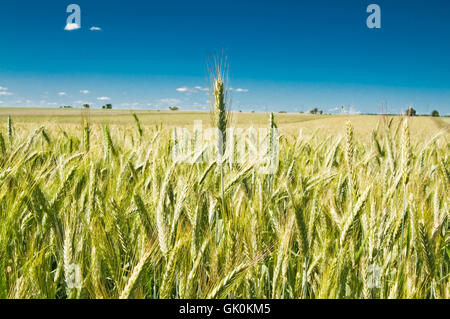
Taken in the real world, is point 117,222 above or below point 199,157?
below

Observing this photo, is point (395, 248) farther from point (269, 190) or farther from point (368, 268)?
point (269, 190)

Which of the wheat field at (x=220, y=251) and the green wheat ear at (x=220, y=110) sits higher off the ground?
the green wheat ear at (x=220, y=110)

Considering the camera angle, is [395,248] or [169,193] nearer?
[395,248]

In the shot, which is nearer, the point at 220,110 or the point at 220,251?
the point at 220,251

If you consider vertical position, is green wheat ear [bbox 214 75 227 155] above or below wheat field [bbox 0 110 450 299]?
above

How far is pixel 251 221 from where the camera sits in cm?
116

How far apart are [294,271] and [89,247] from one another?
0.81 metres

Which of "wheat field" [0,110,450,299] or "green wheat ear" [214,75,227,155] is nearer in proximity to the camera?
"wheat field" [0,110,450,299]

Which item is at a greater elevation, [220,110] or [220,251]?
[220,110]

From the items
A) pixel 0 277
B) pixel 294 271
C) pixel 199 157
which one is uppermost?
pixel 199 157

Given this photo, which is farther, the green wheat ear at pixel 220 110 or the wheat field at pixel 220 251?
the green wheat ear at pixel 220 110
